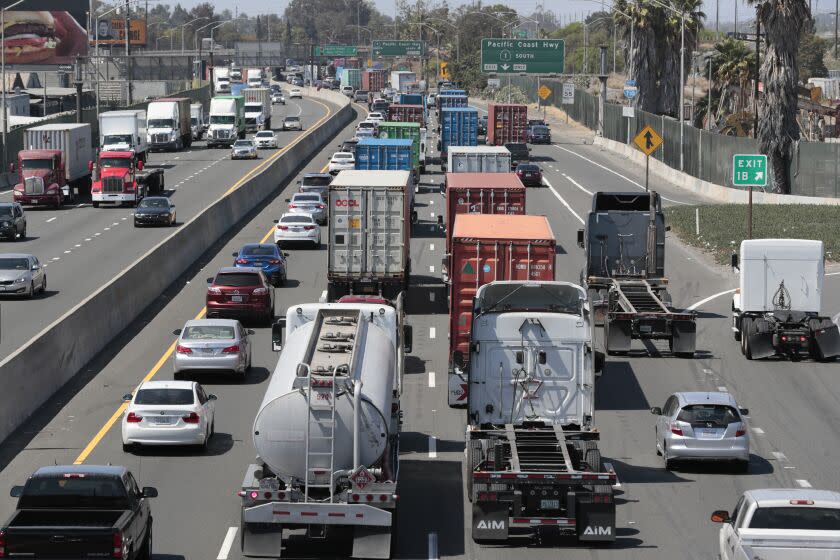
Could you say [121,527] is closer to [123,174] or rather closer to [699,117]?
[123,174]

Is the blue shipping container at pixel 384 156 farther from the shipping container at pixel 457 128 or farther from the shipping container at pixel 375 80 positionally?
the shipping container at pixel 375 80

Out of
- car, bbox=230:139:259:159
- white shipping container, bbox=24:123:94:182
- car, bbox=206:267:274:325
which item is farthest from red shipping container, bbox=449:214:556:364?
car, bbox=230:139:259:159

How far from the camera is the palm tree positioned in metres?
75.5

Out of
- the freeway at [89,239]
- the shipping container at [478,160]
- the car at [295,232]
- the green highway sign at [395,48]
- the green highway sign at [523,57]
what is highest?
the green highway sign at [395,48]

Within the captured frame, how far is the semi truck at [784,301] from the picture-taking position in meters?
37.4

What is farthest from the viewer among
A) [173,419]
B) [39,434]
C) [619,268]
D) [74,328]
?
[619,268]

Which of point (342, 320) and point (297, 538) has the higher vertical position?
point (342, 320)

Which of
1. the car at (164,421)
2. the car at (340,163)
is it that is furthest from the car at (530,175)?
the car at (164,421)

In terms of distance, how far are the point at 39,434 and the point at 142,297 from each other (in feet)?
49.6

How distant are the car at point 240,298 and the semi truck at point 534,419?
605 inches

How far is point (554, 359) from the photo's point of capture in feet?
80.3

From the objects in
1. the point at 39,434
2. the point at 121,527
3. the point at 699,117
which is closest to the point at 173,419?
the point at 39,434

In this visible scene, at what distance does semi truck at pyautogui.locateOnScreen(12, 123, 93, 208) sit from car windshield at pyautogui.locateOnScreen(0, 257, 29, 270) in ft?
88.3

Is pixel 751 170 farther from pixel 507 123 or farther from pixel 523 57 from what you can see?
pixel 523 57
